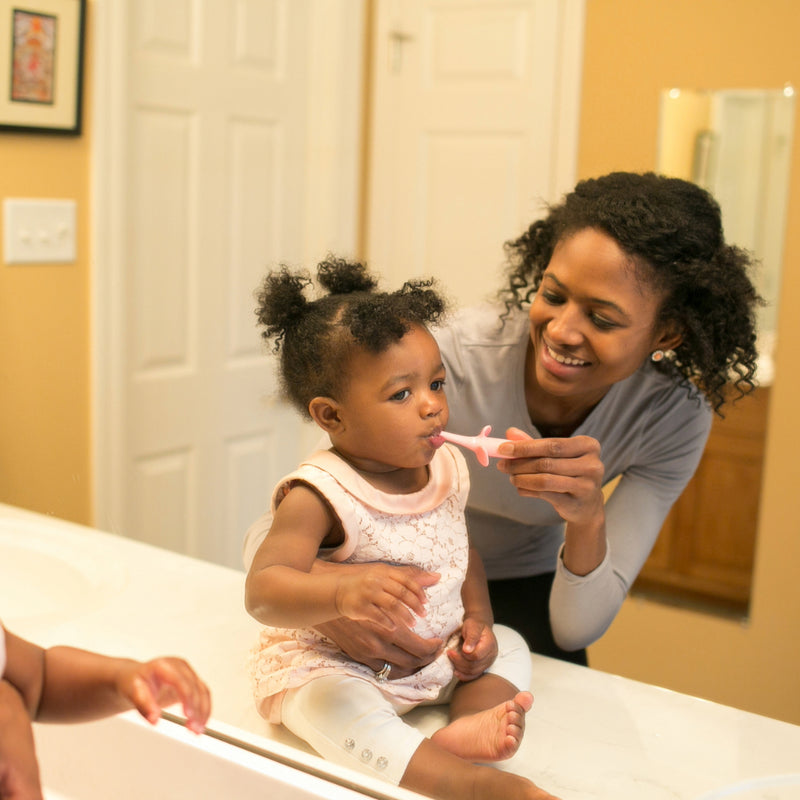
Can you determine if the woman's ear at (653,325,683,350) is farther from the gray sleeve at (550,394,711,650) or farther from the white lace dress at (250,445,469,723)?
the white lace dress at (250,445,469,723)

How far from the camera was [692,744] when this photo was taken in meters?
0.76

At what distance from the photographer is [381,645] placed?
27.7 inches

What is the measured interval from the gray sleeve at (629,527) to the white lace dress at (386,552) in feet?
0.43

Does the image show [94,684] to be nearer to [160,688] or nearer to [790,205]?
[160,688]

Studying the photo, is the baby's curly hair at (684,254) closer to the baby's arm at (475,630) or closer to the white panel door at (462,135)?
the white panel door at (462,135)

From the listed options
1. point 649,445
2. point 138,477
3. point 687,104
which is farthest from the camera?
point 138,477

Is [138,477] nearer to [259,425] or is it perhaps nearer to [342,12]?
[259,425]

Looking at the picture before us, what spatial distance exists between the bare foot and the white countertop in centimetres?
2

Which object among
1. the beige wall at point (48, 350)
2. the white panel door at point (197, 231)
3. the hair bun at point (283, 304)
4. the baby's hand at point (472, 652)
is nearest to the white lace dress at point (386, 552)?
the baby's hand at point (472, 652)

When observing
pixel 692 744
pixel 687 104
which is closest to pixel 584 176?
pixel 687 104

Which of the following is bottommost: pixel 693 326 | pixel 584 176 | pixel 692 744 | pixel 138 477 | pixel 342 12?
pixel 692 744

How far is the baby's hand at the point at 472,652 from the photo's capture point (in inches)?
29.5

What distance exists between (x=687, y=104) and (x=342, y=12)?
363 millimetres

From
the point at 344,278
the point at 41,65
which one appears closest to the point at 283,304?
the point at 344,278
